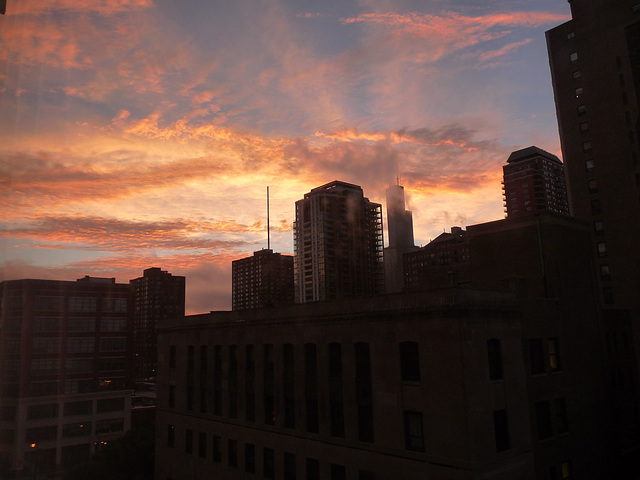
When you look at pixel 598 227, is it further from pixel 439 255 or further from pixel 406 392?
pixel 439 255

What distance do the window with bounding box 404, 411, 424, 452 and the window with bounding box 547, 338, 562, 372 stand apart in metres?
10.8

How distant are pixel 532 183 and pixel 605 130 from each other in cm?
13744

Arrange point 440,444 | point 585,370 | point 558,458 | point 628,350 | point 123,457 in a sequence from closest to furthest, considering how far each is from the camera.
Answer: point 440,444, point 558,458, point 585,370, point 628,350, point 123,457

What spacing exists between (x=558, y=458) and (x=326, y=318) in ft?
54.8

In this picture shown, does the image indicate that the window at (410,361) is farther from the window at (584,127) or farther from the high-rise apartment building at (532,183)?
the high-rise apartment building at (532,183)

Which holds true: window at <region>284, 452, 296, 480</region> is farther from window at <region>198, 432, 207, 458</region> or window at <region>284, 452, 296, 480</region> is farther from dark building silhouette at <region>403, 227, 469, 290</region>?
dark building silhouette at <region>403, 227, 469, 290</region>

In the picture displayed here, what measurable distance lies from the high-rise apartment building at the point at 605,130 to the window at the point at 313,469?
4596 centimetres

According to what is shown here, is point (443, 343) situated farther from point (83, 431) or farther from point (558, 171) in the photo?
point (558, 171)

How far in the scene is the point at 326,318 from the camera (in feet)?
97.7

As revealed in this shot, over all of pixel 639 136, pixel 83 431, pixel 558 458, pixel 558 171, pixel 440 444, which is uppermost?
pixel 558 171

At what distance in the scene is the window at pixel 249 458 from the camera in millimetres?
34750

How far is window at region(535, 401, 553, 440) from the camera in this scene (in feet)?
91.5

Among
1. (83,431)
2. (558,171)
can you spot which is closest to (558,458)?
(83,431)

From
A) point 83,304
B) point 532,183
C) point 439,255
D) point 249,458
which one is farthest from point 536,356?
point 532,183
